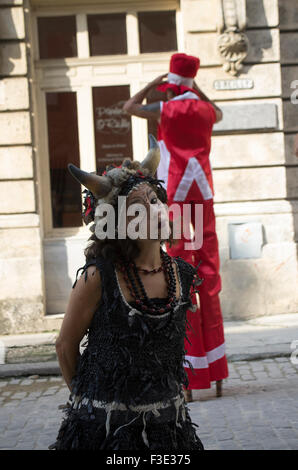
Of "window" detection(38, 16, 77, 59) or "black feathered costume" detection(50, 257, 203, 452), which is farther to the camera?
"window" detection(38, 16, 77, 59)

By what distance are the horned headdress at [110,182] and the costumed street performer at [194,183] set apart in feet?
6.84

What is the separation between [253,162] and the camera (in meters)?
7.90

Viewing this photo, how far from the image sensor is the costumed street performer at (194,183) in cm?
459

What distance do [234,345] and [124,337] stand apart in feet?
14.1

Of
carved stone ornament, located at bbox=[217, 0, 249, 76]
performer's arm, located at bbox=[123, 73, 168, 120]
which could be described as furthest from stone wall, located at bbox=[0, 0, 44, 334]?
performer's arm, located at bbox=[123, 73, 168, 120]

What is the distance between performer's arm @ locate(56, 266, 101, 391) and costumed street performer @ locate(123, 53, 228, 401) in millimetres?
2278

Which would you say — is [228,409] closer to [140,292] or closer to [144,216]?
[140,292]

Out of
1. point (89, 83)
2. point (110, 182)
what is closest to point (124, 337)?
point (110, 182)

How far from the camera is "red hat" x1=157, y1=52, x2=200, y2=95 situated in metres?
4.66

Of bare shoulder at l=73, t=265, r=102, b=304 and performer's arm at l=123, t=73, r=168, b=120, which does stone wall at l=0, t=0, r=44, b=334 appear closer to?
performer's arm at l=123, t=73, r=168, b=120

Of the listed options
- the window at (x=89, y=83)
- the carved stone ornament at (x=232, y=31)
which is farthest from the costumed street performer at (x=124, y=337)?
the window at (x=89, y=83)

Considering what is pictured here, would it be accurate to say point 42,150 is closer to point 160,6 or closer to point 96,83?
point 96,83

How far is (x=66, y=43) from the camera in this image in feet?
27.1

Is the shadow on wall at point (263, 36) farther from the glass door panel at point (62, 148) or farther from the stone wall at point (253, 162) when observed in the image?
the glass door panel at point (62, 148)
